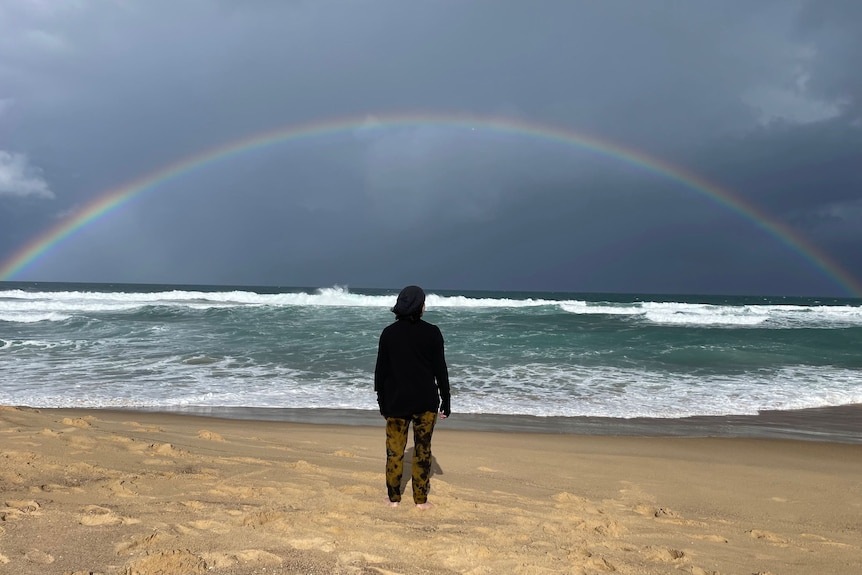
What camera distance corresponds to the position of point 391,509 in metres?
4.19

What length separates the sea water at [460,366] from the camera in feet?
34.8

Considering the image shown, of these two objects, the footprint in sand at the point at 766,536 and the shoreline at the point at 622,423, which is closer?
the footprint in sand at the point at 766,536

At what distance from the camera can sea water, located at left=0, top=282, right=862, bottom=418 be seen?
34.8ft

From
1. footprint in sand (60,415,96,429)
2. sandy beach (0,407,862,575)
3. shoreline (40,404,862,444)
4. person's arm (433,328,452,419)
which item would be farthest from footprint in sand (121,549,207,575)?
shoreline (40,404,862,444)

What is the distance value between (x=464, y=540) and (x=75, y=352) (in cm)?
1666

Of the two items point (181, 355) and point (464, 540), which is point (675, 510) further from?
point (181, 355)

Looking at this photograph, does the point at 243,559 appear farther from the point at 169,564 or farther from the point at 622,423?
the point at 622,423

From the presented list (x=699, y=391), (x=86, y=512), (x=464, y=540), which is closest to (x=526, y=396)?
(x=699, y=391)

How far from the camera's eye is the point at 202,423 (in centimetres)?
831

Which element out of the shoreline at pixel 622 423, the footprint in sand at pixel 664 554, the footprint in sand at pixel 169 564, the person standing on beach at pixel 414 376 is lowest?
the shoreline at pixel 622 423

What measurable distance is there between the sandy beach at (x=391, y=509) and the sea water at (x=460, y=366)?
10.7ft

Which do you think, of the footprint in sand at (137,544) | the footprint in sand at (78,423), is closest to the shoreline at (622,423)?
the footprint in sand at (78,423)

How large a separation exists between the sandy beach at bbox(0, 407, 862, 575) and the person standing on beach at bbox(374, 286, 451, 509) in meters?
0.57

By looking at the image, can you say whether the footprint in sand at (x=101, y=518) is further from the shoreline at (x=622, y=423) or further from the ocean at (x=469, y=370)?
the ocean at (x=469, y=370)
